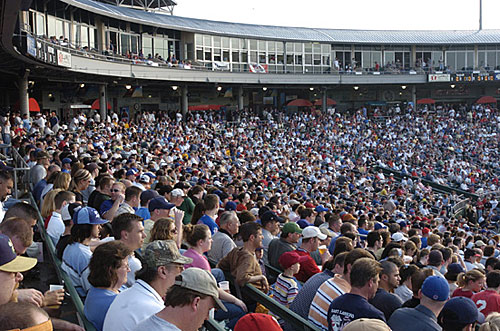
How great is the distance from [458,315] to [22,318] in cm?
320

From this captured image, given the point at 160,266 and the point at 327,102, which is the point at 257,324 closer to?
the point at 160,266

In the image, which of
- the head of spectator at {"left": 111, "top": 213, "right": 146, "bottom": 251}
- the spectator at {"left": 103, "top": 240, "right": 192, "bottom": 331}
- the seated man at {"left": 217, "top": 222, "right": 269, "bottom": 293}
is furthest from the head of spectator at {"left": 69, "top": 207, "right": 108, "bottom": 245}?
the spectator at {"left": 103, "top": 240, "right": 192, "bottom": 331}

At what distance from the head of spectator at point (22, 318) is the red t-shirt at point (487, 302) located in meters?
4.83

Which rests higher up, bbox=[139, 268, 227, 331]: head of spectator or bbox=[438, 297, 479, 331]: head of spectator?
bbox=[139, 268, 227, 331]: head of spectator

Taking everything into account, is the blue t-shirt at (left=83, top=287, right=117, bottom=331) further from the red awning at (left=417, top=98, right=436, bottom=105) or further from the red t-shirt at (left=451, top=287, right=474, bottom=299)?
the red awning at (left=417, top=98, right=436, bottom=105)

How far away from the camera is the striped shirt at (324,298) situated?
15.6 ft

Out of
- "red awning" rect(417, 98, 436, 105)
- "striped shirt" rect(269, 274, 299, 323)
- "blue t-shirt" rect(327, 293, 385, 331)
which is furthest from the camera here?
"red awning" rect(417, 98, 436, 105)

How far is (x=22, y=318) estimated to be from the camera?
2617 mm

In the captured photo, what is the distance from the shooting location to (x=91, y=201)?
7.67 metres

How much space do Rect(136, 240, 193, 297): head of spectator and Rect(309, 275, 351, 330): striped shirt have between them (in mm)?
1498

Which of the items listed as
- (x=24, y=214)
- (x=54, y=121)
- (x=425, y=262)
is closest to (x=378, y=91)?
(x=54, y=121)

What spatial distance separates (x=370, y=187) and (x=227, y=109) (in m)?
20.2

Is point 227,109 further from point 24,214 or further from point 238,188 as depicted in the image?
point 24,214

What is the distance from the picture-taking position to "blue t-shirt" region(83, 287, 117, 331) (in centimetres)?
408
